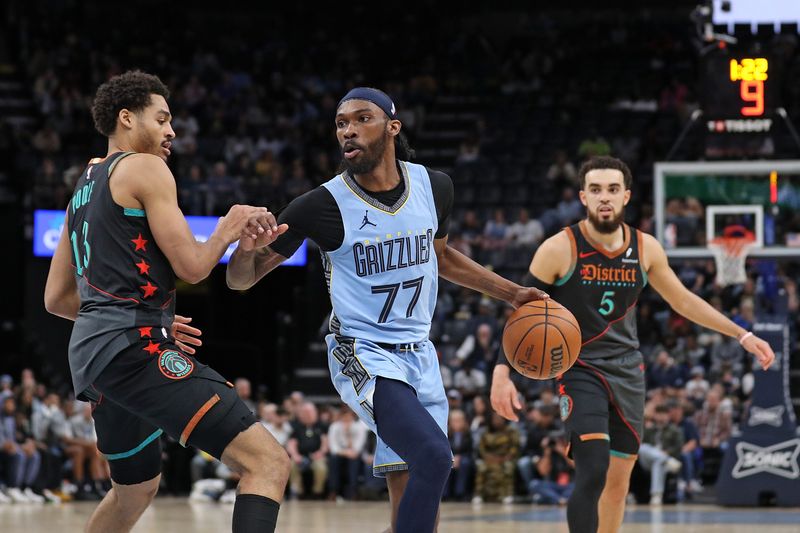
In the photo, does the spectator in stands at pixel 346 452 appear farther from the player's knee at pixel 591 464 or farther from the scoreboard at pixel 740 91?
the player's knee at pixel 591 464

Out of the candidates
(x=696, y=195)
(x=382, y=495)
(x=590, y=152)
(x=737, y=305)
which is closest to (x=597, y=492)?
(x=696, y=195)

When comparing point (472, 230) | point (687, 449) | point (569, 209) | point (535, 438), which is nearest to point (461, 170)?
point (472, 230)

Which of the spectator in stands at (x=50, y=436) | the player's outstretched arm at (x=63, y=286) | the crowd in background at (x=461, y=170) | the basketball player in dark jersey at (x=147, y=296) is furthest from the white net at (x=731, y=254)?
the player's outstretched arm at (x=63, y=286)

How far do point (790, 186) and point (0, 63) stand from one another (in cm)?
1545

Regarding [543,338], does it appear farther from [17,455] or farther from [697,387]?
[17,455]

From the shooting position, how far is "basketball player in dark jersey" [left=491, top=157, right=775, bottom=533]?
6.56 m

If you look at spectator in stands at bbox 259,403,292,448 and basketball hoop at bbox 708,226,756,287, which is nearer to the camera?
basketball hoop at bbox 708,226,756,287

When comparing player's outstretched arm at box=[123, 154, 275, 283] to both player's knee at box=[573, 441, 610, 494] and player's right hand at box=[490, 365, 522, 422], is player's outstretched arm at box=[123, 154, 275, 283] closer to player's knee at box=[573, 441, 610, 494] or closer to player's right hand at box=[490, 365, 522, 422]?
player's right hand at box=[490, 365, 522, 422]

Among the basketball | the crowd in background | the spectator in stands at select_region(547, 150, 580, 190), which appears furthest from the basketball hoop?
the basketball

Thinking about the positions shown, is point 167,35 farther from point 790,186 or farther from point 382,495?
point 790,186

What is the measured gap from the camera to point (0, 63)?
76.9 feet

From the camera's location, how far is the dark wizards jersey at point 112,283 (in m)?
4.74

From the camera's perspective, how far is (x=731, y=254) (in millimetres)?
13914

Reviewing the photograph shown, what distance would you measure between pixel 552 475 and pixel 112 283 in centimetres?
1063
